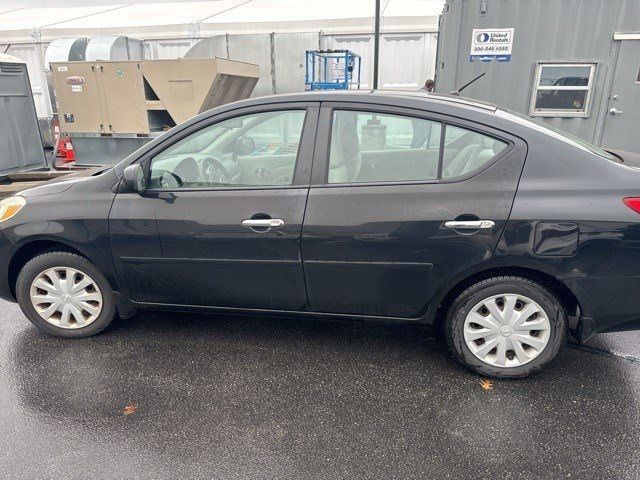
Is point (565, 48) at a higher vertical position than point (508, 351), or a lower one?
higher

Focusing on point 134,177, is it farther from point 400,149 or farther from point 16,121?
point 16,121

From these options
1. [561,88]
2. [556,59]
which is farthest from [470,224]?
[561,88]

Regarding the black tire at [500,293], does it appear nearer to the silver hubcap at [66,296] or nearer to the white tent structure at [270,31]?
the silver hubcap at [66,296]

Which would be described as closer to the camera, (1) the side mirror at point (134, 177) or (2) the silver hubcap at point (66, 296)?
(1) the side mirror at point (134, 177)

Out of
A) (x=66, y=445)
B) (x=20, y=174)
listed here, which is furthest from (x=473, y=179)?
(x=20, y=174)

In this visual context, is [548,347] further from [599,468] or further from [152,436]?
[152,436]

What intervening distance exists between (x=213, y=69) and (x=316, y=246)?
5.67 meters

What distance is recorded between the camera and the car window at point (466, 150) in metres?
2.54

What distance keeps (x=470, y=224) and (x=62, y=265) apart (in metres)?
2.54

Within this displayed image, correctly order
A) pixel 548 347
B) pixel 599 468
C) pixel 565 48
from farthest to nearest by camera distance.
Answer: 1. pixel 565 48
2. pixel 548 347
3. pixel 599 468

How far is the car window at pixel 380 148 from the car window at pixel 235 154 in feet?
0.84

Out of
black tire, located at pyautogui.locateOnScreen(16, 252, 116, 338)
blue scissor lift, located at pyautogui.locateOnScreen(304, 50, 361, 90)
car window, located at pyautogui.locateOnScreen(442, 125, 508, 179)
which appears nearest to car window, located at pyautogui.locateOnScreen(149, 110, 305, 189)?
black tire, located at pyautogui.locateOnScreen(16, 252, 116, 338)

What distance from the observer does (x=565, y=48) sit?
7086 millimetres

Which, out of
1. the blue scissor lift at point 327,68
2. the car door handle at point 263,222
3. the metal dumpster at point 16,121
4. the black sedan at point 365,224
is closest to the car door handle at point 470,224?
the black sedan at point 365,224
